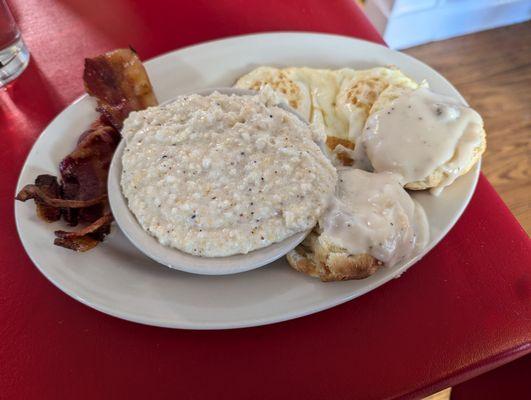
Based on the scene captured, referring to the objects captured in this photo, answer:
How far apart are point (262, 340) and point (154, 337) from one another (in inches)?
9.4

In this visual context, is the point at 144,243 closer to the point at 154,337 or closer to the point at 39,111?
the point at 154,337

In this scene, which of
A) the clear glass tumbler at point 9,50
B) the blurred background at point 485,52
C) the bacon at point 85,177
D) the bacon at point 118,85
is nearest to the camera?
the bacon at point 85,177

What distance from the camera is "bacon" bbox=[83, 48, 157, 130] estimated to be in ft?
4.25

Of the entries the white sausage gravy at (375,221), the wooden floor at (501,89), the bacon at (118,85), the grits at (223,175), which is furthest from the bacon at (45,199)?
the wooden floor at (501,89)

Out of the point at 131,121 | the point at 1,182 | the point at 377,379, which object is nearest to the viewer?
the point at 377,379

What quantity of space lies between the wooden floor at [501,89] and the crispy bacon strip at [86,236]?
1786 millimetres

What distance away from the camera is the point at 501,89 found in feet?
8.56

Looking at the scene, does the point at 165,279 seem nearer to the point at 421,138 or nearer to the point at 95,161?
the point at 95,161

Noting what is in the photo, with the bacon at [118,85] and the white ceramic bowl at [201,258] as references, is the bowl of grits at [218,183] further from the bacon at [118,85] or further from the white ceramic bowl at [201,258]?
the bacon at [118,85]

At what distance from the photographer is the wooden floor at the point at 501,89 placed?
224 centimetres

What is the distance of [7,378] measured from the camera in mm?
976

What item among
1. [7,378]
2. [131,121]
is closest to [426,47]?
[131,121]

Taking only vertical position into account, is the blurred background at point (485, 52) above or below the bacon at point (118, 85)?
below

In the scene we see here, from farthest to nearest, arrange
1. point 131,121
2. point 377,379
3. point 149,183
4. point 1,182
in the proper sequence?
point 1,182 < point 131,121 < point 149,183 < point 377,379
